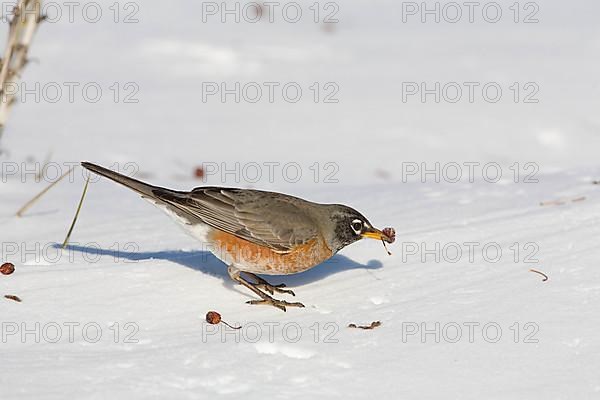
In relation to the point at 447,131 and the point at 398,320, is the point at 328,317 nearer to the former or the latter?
the point at 398,320

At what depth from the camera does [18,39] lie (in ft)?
21.2

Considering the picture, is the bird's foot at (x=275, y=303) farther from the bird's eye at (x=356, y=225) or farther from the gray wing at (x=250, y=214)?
the bird's eye at (x=356, y=225)

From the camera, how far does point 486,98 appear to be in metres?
12.1

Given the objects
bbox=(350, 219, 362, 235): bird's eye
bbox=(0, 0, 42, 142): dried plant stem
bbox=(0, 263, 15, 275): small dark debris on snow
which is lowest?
bbox=(0, 263, 15, 275): small dark debris on snow

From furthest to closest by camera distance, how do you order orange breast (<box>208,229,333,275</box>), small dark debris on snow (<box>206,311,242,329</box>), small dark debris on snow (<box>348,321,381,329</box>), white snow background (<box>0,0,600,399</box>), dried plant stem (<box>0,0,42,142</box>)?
dried plant stem (<box>0,0,42,142</box>) → orange breast (<box>208,229,333,275</box>) → small dark debris on snow (<box>206,311,242,329</box>) → small dark debris on snow (<box>348,321,381,329</box>) → white snow background (<box>0,0,600,399</box>)

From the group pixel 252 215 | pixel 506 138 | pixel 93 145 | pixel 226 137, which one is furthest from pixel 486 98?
pixel 252 215

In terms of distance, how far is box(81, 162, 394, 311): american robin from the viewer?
19.1 feet

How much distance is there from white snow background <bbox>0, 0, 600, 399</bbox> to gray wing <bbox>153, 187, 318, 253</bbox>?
13.9 inches

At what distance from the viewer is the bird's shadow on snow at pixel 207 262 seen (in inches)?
239

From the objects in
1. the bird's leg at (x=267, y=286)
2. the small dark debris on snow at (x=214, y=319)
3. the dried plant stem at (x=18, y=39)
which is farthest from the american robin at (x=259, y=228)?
the dried plant stem at (x=18, y=39)

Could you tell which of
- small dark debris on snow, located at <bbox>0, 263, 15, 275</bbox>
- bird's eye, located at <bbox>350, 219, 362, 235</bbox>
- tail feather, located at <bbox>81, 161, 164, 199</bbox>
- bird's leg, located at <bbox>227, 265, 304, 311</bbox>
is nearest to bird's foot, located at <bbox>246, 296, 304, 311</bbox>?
bird's leg, located at <bbox>227, 265, 304, 311</bbox>

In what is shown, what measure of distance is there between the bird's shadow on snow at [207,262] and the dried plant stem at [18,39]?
51.3 inches

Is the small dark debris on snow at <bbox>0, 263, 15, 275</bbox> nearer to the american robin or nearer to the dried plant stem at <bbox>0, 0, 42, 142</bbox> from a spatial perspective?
the american robin

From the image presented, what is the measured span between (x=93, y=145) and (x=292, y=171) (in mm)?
2335
